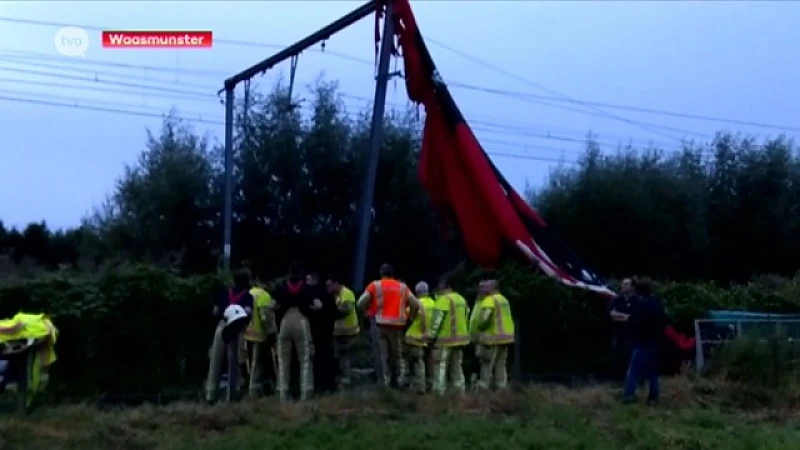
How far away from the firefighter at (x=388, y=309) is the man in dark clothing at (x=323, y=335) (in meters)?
0.88

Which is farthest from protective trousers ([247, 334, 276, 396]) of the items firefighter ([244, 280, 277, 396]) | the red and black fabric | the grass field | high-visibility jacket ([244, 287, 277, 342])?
the red and black fabric

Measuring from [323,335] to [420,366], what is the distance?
7.38 ft

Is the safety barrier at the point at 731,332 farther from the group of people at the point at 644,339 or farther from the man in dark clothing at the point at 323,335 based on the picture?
the man in dark clothing at the point at 323,335

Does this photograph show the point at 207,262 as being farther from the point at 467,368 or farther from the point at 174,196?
the point at 467,368

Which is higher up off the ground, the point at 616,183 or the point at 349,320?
the point at 616,183

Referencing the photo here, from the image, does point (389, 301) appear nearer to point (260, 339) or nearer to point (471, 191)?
point (260, 339)

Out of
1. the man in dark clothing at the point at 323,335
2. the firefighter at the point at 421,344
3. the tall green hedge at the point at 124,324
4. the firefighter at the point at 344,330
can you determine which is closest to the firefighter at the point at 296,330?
the man in dark clothing at the point at 323,335

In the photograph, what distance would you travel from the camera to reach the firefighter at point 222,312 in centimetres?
1791

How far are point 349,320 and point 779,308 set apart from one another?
11.6m

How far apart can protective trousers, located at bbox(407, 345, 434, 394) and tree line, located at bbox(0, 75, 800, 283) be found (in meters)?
16.2

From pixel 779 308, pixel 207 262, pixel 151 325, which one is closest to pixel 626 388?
pixel 151 325

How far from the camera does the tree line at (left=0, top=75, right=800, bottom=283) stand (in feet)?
129

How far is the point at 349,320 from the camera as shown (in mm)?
20219

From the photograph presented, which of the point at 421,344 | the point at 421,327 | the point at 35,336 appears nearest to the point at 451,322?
the point at 421,327
